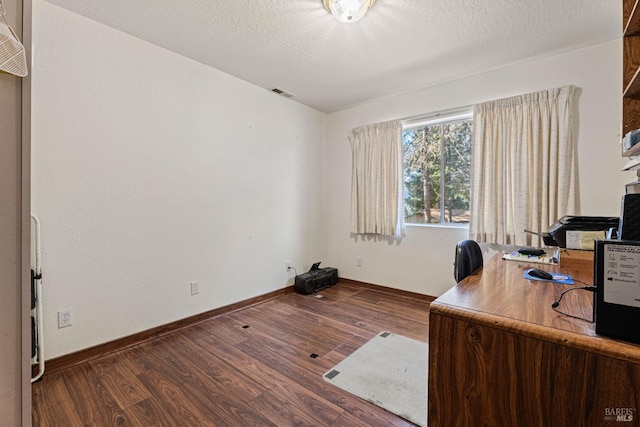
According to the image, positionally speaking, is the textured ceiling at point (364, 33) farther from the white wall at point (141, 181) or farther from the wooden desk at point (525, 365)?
the wooden desk at point (525, 365)

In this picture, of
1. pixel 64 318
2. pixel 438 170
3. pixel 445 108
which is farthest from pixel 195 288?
pixel 445 108

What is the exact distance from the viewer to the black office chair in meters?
1.67

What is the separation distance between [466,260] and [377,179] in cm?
211

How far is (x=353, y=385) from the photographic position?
1798 millimetres

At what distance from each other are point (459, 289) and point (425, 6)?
190 centimetres

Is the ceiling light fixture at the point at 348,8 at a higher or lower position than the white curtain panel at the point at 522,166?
higher

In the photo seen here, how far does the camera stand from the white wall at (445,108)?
2365mm

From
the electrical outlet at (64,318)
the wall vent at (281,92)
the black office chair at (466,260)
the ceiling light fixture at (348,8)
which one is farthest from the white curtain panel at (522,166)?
the electrical outlet at (64,318)

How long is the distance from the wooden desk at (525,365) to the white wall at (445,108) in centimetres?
196

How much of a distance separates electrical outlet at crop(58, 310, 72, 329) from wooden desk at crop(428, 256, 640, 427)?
2417 mm

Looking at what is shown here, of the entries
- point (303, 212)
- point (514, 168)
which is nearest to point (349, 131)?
point (303, 212)

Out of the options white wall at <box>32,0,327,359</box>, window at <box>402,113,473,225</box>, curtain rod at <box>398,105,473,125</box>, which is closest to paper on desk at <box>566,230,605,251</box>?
window at <box>402,113,473,225</box>

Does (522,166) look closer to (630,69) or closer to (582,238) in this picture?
(582,238)

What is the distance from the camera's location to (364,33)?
2256mm
